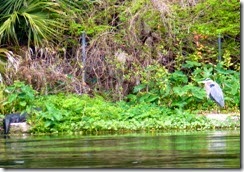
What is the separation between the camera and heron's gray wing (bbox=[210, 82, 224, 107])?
651 inches

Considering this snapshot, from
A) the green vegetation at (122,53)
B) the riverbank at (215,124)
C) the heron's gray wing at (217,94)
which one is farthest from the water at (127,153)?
the green vegetation at (122,53)

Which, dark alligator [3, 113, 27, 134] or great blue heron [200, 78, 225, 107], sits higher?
great blue heron [200, 78, 225, 107]

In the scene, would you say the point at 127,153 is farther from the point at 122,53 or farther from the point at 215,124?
the point at 122,53

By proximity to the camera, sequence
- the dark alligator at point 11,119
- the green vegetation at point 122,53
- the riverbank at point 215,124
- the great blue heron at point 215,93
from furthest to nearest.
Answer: the green vegetation at point 122,53 → the great blue heron at point 215,93 → the dark alligator at point 11,119 → the riverbank at point 215,124

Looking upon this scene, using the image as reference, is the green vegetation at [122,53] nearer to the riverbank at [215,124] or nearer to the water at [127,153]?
the riverbank at [215,124]

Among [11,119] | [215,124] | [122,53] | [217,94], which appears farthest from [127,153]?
[122,53]

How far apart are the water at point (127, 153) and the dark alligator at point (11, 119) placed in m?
2.66

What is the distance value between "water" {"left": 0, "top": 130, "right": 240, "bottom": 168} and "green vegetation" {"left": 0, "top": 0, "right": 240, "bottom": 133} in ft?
15.6

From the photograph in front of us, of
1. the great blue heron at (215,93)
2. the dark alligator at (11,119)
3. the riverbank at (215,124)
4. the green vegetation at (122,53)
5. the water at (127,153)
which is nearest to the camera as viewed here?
the water at (127,153)

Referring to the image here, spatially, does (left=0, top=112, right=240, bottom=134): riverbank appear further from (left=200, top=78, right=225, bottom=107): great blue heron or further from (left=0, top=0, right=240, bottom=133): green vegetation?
(left=0, top=0, right=240, bottom=133): green vegetation

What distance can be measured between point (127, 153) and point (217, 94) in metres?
7.55

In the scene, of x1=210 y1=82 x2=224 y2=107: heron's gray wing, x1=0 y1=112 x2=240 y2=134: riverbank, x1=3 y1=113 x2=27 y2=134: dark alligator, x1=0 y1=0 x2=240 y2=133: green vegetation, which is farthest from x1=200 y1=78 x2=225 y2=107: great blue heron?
x1=3 y1=113 x2=27 y2=134: dark alligator

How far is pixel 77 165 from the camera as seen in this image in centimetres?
797

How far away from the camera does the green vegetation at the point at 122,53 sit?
17422 millimetres
